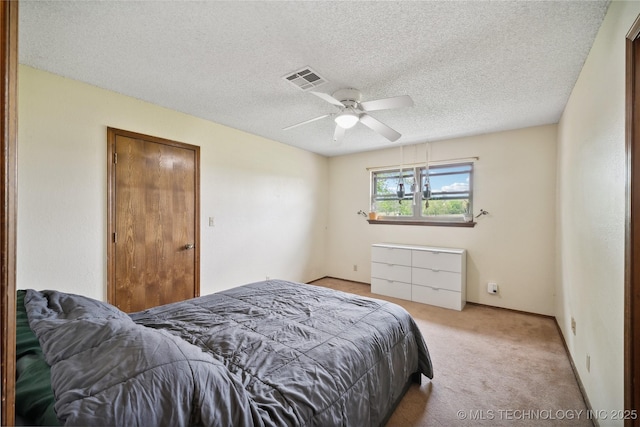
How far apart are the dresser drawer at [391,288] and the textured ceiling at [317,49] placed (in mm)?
2545

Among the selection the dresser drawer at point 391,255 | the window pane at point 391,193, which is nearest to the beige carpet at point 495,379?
the dresser drawer at point 391,255

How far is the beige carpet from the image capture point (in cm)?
181

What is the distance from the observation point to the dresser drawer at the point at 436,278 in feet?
12.4

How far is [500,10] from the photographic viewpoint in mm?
1545

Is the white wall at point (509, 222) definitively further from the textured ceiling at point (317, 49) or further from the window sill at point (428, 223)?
the textured ceiling at point (317, 49)

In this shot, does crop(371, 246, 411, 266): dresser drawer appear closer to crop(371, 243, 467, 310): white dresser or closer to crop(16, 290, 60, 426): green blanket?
crop(371, 243, 467, 310): white dresser

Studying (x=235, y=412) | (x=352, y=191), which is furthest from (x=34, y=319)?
(x=352, y=191)

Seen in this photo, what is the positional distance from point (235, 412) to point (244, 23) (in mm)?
1960

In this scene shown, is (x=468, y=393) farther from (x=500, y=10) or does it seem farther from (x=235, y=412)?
(x=500, y=10)

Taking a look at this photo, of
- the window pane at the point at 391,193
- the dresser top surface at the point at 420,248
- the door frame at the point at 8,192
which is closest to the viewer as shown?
the door frame at the point at 8,192

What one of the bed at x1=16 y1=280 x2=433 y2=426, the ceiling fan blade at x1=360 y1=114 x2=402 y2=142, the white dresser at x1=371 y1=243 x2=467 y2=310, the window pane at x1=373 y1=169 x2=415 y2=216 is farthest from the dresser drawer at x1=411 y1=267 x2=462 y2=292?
the ceiling fan blade at x1=360 y1=114 x2=402 y2=142

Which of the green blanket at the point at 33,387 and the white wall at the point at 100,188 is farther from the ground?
the white wall at the point at 100,188

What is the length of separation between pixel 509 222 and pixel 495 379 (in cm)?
228

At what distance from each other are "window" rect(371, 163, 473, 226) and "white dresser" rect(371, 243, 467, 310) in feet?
1.69
